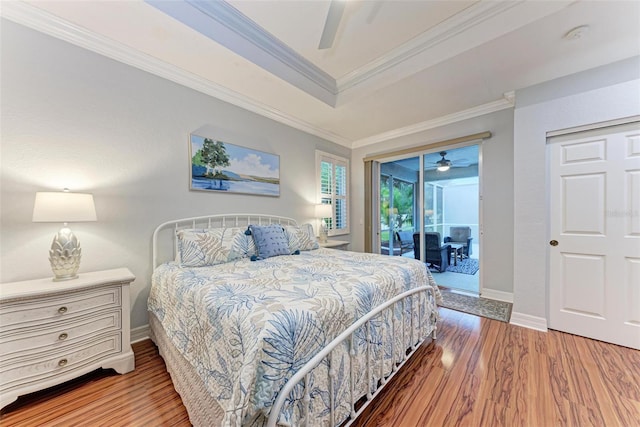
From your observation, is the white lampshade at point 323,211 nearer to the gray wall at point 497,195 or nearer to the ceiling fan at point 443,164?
the ceiling fan at point 443,164

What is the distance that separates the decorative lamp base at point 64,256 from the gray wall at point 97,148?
0.26 meters

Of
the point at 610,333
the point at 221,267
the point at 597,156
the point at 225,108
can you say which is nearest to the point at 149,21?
the point at 225,108

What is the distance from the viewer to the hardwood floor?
1.42m

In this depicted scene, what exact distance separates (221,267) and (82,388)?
117 centimetres

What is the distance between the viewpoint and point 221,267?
2.11 metres

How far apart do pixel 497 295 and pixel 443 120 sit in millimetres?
2648

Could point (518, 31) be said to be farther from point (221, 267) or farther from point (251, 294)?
point (221, 267)

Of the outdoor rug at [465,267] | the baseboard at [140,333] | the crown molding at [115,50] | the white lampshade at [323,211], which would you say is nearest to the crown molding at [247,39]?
the crown molding at [115,50]

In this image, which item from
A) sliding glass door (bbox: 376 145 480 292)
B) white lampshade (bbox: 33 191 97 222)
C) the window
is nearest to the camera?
white lampshade (bbox: 33 191 97 222)

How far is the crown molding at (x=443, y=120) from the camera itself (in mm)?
3170

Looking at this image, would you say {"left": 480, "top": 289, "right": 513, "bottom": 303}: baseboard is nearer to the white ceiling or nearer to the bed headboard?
the white ceiling

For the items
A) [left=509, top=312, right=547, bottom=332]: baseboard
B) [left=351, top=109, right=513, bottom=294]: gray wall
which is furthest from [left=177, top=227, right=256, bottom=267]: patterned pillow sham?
[left=351, top=109, right=513, bottom=294]: gray wall

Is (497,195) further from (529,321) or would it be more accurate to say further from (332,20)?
(332,20)

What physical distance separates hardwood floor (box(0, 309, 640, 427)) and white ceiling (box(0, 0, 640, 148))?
8.78 ft
